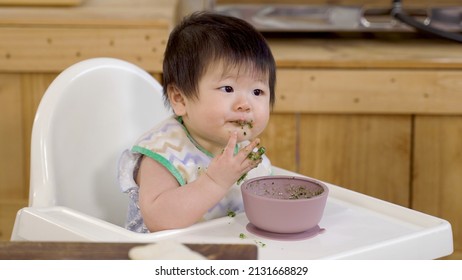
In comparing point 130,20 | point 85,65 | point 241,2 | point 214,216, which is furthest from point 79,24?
point 214,216

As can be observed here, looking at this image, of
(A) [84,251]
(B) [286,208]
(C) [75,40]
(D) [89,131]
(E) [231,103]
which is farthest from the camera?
(C) [75,40]

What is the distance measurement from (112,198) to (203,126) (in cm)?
32

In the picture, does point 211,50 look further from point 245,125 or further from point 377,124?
point 377,124

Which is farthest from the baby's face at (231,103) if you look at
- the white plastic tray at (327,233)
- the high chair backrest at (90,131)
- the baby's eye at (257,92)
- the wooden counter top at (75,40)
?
Answer: the wooden counter top at (75,40)

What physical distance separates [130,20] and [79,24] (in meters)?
0.13

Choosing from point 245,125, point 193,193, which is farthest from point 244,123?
point 193,193

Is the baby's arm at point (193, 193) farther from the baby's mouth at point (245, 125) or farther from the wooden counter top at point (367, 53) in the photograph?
the wooden counter top at point (367, 53)

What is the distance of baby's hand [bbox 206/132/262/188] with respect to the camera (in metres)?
1.08

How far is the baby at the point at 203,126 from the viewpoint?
1.12 meters

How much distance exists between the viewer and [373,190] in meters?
2.20

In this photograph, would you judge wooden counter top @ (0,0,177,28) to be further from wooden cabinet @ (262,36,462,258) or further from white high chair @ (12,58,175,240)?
white high chair @ (12,58,175,240)

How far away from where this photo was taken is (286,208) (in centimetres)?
104

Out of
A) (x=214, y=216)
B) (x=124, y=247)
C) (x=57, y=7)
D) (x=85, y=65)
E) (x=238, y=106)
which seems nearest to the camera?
(x=124, y=247)
